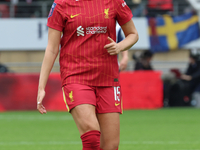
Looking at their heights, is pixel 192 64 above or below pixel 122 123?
above

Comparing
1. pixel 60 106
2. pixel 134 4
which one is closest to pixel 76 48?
pixel 60 106

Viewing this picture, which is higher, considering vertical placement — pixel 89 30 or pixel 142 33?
pixel 89 30

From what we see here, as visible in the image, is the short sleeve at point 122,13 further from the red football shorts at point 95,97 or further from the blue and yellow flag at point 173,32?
the blue and yellow flag at point 173,32

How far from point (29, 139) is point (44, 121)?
3.08m

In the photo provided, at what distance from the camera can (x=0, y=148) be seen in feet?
21.0

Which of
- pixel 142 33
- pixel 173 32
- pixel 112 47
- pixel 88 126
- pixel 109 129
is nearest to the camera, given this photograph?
pixel 88 126

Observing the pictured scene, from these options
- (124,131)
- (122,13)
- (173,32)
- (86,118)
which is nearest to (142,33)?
(173,32)

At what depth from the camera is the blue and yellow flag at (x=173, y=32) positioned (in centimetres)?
1733

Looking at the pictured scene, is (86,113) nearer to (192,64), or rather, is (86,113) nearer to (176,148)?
(176,148)

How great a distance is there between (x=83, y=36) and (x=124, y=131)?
519 centimetres

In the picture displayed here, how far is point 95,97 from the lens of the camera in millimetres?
3535

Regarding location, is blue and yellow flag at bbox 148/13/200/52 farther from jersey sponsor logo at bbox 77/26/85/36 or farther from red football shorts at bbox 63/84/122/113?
jersey sponsor logo at bbox 77/26/85/36

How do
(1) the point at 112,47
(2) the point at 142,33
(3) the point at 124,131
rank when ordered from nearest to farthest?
1. (1) the point at 112,47
2. (3) the point at 124,131
3. (2) the point at 142,33

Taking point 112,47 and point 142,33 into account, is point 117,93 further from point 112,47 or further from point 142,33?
point 142,33
